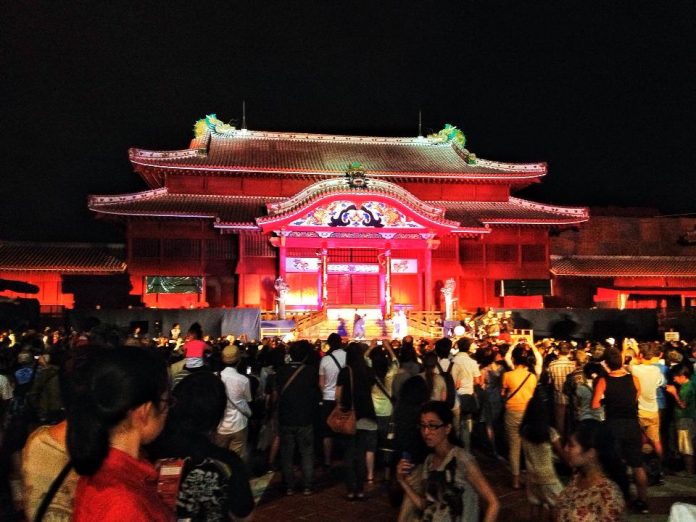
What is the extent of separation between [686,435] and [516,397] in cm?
274

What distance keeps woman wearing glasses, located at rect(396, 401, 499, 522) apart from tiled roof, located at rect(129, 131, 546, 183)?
2445 cm

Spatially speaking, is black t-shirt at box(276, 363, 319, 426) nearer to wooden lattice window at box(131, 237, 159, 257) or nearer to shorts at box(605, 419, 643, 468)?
shorts at box(605, 419, 643, 468)

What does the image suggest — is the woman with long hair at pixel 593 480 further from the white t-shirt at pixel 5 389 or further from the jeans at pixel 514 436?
the white t-shirt at pixel 5 389

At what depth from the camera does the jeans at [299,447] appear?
6762mm

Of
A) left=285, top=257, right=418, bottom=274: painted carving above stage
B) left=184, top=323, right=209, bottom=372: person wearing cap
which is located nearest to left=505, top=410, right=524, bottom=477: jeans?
left=184, top=323, right=209, bottom=372: person wearing cap

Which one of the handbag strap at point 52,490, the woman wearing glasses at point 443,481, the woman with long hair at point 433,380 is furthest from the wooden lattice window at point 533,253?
the handbag strap at point 52,490

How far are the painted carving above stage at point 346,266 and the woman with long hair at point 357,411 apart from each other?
18761 mm

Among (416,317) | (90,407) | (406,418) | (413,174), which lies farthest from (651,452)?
(413,174)

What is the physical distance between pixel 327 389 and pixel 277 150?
78.7 ft

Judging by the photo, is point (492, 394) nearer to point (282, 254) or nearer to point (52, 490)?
point (52, 490)

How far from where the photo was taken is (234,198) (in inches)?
1070

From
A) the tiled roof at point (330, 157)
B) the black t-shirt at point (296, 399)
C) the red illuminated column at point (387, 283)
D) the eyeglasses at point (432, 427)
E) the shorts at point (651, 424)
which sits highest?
the tiled roof at point (330, 157)

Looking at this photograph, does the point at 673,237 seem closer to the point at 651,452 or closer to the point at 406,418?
the point at 651,452

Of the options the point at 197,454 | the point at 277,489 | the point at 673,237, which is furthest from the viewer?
the point at 673,237
